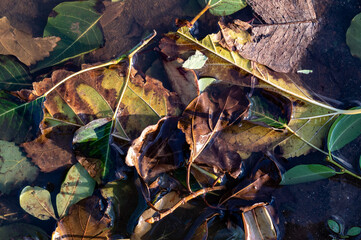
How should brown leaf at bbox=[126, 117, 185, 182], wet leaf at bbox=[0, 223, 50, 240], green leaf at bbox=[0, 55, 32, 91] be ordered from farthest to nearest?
green leaf at bbox=[0, 55, 32, 91], wet leaf at bbox=[0, 223, 50, 240], brown leaf at bbox=[126, 117, 185, 182]

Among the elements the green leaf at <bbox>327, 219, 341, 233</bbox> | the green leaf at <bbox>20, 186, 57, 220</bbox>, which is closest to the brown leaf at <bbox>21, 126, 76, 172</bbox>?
the green leaf at <bbox>20, 186, 57, 220</bbox>

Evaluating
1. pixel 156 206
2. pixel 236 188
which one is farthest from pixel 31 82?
pixel 236 188

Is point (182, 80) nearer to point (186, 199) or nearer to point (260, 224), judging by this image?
point (186, 199)

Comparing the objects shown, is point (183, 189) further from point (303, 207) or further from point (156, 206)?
point (303, 207)

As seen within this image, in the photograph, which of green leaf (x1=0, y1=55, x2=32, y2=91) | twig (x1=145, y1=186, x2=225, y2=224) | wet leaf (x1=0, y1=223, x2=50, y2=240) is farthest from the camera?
green leaf (x1=0, y1=55, x2=32, y2=91)

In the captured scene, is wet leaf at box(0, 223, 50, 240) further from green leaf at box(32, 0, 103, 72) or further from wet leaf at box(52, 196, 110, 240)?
green leaf at box(32, 0, 103, 72)

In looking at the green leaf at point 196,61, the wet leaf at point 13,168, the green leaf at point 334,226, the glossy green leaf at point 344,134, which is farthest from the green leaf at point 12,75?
the green leaf at point 334,226

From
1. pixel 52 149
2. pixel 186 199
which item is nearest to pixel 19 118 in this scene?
pixel 52 149
